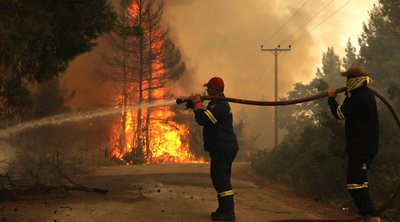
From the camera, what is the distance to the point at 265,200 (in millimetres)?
8672

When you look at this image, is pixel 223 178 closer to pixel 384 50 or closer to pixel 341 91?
pixel 341 91

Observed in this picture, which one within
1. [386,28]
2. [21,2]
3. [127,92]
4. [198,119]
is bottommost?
[198,119]

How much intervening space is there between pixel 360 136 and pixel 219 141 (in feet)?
6.72

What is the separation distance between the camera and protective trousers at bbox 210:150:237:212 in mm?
6352

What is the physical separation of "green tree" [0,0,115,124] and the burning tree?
21.6 metres

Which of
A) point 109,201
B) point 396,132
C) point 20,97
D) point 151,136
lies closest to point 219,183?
point 109,201

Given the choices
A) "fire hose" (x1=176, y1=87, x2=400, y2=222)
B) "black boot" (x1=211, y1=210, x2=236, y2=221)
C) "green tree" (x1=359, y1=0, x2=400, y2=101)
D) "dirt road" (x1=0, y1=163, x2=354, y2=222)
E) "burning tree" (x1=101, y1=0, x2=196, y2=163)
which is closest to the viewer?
"fire hose" (x1=176, y1=87, x2=400, y2=222)

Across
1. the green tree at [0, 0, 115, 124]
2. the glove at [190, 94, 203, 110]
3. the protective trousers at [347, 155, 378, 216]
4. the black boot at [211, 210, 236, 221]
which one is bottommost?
the black boot at [211, 210, 236, 221]

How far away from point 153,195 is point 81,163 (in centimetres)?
711

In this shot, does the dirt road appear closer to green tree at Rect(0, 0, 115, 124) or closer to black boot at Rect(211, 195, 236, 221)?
black boot at Rect(211, 195, 236, 221)

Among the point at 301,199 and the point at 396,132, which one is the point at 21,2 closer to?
the point at 301,199

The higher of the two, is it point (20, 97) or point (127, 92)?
point (127, 92)

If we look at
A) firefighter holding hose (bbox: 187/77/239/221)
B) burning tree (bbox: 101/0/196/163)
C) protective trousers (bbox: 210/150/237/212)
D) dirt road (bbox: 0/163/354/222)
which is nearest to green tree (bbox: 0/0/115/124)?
dirt road (bbox: 0/163/354/222)

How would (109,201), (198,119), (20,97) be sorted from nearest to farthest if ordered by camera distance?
(198,119)
(20,97)
(109,201)
